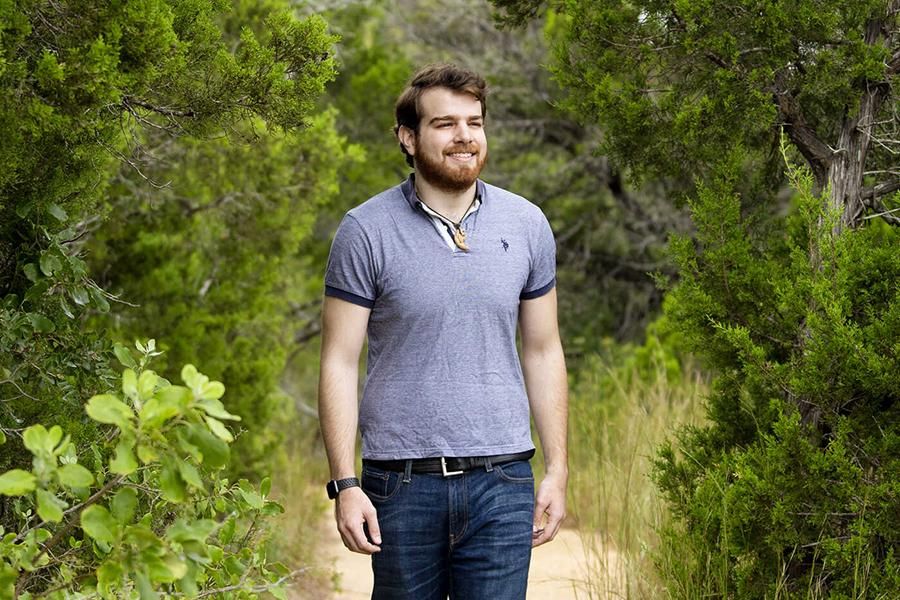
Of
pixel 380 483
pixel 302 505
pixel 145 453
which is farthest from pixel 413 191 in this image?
pixel 302 505

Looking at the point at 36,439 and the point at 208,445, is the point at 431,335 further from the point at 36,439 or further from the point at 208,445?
the point at 36,439

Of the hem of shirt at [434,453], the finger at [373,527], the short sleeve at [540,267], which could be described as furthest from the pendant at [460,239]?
the finger at [373,527]

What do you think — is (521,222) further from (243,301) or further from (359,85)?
(359,85)

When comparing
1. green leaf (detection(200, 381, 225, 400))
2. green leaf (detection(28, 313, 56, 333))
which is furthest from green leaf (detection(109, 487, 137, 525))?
green leaf (detection(28, 313, 56, 333))

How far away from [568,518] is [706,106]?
4.67 metres

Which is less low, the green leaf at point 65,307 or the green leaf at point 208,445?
the green leaf at point 65,307

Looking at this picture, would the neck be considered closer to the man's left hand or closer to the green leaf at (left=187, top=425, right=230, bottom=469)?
the man's left hand

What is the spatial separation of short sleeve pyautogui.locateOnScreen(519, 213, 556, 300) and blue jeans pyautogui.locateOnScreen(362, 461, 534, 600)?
1.87 feet

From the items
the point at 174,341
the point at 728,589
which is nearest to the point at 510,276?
the point at 728,589

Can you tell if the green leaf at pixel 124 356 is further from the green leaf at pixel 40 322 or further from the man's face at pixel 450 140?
the man's face at pixel 450 140

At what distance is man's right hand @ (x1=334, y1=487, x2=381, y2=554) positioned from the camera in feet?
11.0

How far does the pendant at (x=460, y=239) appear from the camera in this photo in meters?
3.56

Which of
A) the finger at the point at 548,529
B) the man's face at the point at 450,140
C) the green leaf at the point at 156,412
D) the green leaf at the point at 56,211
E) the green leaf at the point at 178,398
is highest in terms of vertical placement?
the man's face at the point at 450,140

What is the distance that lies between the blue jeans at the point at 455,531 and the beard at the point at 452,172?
0.83 m
